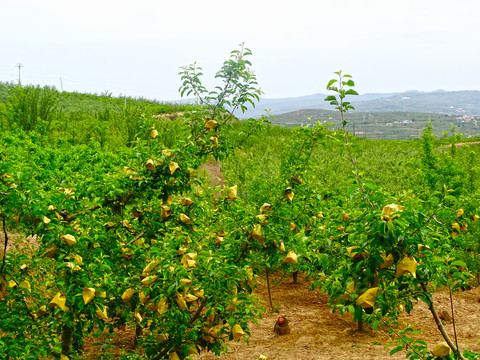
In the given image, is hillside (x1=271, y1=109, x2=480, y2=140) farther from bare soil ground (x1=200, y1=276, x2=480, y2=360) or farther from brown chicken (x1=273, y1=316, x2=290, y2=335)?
brown chicken (x1=273, y1=316, x2=290, y2=335)

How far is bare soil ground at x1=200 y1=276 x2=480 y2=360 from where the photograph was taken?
414 centimetres

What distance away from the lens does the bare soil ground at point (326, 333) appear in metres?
4.14

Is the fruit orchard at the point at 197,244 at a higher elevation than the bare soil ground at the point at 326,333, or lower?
higher

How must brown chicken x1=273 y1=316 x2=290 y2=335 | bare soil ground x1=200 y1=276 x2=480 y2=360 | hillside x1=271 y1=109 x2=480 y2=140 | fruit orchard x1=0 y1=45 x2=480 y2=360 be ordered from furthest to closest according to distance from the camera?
1. hillside x1=271 y1=109 x2=480 y2=140
2. brown chicken x1=273 y1=316 x2=290 y2=335
3. bare soil ground x1=200 y1=276 x2=480 y2=360
4. fruit orchard x1=0 y1=45 x2=480 y2=360

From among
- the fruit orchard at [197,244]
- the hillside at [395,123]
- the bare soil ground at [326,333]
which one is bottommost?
the bare soil ground at [326,333]

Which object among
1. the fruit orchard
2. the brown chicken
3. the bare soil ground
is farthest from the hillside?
the fruit orchard

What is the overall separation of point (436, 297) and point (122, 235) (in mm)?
5087

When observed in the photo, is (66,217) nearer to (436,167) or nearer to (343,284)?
(343,284)

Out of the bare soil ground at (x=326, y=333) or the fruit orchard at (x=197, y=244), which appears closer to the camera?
the fruit orchard at (x=197, y=244)

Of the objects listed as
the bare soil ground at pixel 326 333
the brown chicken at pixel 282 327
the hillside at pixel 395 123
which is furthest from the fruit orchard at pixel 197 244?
the hillside at pixel 395 123

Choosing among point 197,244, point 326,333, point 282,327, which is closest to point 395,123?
point 326,333

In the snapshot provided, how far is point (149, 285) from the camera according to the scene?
2135 mm

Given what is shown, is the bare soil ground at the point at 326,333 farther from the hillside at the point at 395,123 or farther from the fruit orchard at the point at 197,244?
the hillside at the point at 395,123

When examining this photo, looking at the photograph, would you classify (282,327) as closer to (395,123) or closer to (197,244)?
(197,244)
